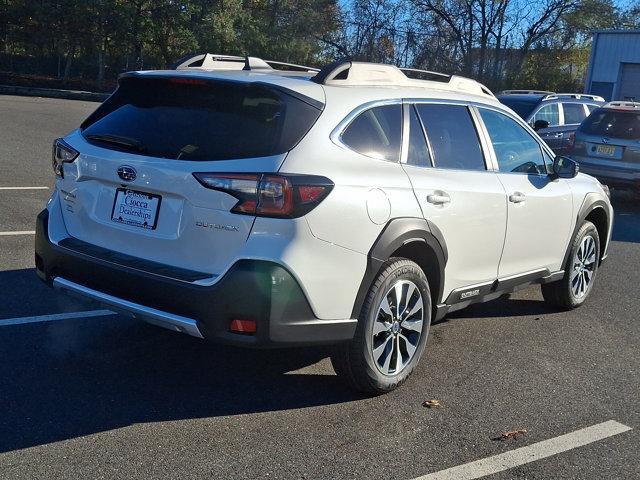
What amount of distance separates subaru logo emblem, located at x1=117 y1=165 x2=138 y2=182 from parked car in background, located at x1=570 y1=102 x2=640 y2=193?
33.3 ft

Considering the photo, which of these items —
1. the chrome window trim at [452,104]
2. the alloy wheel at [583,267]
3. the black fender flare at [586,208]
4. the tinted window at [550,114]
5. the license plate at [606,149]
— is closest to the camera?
the chrome window trim at [452,104]

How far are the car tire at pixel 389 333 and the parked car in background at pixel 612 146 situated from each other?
890 cm

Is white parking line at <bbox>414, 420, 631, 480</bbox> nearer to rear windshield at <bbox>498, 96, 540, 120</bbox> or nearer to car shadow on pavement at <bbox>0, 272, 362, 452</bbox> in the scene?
car shadow on pavement at <bbox>0, 272, 362, 452</bbox>

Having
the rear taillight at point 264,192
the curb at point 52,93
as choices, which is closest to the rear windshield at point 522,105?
the rear taillight at point 264,192

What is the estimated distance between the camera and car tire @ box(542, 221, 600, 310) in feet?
20.9

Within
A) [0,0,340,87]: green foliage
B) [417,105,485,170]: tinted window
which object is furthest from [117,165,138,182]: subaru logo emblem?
[0,0,340,87]: green foliage

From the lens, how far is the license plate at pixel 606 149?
40.9 feet

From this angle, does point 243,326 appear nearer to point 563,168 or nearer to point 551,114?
point 563,168

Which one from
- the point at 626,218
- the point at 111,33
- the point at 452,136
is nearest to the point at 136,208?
the point at 452,136

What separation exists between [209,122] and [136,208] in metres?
0.59

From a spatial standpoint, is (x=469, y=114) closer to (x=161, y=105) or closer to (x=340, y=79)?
(x=340, y=79)

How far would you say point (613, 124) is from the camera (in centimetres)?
1270

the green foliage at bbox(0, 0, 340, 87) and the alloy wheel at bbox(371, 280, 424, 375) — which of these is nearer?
the alloy wheel at bbox(371, 280, 424, 375)

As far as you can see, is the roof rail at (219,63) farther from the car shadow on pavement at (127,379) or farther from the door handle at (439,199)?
the car shadow on pavement at (127,379)
